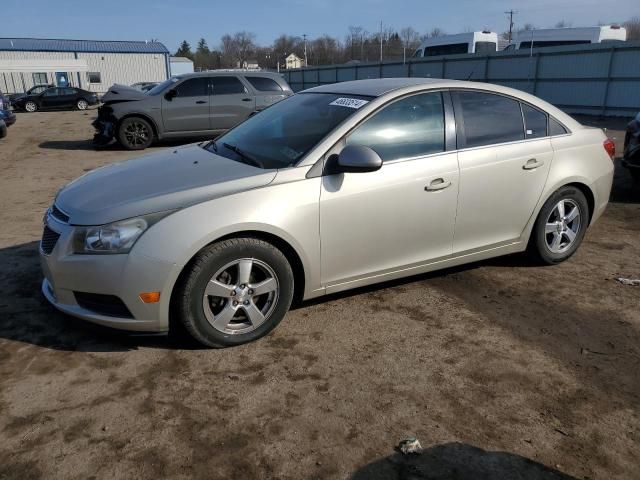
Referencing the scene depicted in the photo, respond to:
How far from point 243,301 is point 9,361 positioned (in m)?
1.45

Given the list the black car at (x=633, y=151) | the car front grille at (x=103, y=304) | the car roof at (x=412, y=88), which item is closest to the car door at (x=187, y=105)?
the car roof at (x=412, y=88)

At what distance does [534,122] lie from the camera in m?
4.46

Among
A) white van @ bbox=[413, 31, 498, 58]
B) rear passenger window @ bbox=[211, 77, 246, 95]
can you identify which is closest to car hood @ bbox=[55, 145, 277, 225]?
rear passenger window @ bbox=[211, 77, 246, 95]

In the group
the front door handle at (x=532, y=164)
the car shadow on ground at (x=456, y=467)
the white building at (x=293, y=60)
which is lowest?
the car shadow on ground at (x=456, y=467)

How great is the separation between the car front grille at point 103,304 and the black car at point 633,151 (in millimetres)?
Result: 6668

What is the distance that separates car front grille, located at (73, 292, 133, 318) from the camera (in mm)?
3145

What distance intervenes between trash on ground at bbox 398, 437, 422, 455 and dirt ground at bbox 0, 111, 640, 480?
0.04 meters

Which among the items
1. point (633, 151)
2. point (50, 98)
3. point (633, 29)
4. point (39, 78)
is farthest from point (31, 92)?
point (633, 29)

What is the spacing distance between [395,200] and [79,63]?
164 feet

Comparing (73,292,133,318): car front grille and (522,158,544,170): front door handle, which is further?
(522,158,544,170): front door handle

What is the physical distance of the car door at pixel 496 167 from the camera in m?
4.04

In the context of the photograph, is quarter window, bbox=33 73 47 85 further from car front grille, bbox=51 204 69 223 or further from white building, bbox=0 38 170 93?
car front grille, bbox=51 204 69 223

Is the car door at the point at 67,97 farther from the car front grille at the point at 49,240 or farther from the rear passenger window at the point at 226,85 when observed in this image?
the car front grille at the point at 49,240

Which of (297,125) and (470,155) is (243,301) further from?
(470,155)
